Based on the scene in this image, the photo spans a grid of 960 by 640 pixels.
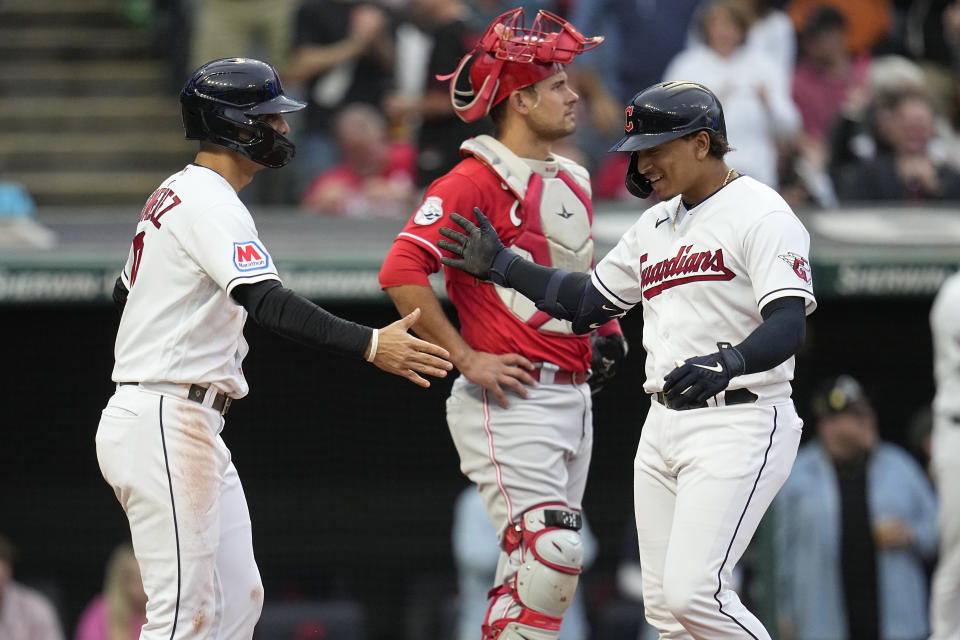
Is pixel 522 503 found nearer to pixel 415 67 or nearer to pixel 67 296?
pixel 67 296

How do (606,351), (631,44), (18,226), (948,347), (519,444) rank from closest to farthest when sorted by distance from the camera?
(519,444) < (606,351) < (948,347) < (18,226) < (631,44)

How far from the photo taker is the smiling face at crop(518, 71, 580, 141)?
4488 mm

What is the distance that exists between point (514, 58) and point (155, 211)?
1.18 m

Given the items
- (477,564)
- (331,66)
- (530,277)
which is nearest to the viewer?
(530,277)

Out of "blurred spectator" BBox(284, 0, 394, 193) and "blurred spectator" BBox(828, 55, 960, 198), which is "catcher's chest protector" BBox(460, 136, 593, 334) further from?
"blurred spectator" BBox(828, 55, 960, 198)

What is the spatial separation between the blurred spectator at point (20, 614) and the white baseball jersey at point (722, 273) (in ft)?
12.8

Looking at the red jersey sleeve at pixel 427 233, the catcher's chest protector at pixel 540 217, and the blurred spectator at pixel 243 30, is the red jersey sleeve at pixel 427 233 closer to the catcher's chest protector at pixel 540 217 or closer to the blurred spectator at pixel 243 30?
the catcher's chest protector at pixel 540 217

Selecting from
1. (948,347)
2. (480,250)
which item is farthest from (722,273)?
(948,347)

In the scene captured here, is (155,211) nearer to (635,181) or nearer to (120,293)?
(120,293)

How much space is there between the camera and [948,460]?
5848 mm

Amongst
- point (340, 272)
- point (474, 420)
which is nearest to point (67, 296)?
point (340, 272)

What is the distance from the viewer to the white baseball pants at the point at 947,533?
5.68 metres

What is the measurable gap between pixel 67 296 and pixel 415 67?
264 cm

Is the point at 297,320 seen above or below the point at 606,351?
above
